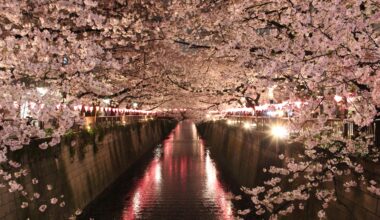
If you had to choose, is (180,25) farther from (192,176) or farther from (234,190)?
(192,176)

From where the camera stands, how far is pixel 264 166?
70.1 ft

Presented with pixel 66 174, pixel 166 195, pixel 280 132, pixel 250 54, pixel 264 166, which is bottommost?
pixel 166 195

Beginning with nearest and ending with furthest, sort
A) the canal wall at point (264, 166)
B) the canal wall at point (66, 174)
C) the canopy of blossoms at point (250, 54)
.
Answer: the canopy of blossoms at point (250, 54), the canal wall at point (264, 166), the canal wall at point (66, 174)

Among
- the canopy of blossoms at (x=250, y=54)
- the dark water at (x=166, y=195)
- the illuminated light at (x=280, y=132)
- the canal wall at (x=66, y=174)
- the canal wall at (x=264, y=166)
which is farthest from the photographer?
the dark water at (x=166, y=195)

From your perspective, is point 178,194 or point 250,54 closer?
point 250,54

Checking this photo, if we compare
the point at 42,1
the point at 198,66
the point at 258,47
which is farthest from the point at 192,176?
the point at 42,1

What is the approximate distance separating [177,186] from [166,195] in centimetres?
286

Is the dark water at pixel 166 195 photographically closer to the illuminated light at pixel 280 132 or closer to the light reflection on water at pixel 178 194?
the light reflection on water at pixel 178 194

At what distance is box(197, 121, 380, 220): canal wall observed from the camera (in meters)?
10.3

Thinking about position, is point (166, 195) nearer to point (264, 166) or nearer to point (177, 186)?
point (177, 186)

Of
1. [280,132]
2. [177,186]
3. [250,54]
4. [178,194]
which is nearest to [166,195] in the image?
[178,194]

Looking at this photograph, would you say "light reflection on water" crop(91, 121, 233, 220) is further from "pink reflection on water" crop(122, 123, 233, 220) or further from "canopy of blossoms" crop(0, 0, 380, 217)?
"canopy of blossoms" crop(0, 0, 380, 217)

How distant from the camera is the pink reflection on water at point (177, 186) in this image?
22.8 meters

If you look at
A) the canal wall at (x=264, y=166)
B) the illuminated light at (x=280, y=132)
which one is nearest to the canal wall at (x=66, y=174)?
the canal wall at (x=264, y=166)
